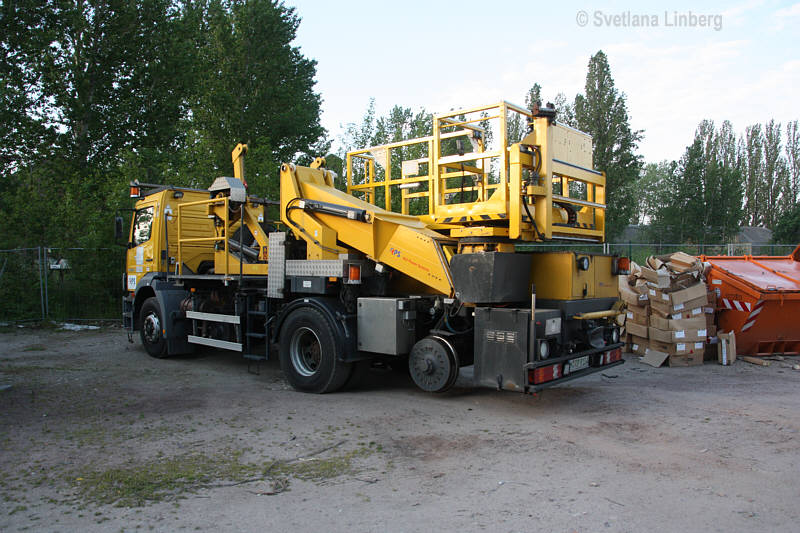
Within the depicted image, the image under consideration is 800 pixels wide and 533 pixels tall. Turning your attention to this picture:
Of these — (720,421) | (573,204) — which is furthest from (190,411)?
(720,421)

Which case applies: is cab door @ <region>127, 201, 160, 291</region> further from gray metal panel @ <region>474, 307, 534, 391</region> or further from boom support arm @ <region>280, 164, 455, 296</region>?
gray metal panel @ <region>474, 307, 534, 391</region>

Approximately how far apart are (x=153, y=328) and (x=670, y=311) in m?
8.99

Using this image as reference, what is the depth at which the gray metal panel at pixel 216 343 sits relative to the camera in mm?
8289

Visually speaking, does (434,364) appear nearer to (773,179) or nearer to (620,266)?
(620,266)

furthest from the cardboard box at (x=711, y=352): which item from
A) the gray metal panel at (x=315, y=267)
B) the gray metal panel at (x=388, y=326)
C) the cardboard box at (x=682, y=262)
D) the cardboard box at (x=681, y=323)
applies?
the gray metal panel at (x=315, y=267)

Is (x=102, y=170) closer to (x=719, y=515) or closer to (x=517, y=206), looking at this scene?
(x=517, y=206)

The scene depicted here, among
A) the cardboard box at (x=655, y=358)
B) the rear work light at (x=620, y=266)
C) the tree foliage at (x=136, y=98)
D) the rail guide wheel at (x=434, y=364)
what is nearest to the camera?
the rail guide wheel at (x=434, y=364)

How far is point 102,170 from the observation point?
23.3 metres

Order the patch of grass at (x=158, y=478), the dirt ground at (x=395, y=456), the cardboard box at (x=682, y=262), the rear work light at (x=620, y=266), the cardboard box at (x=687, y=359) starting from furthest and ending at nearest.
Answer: the cardboard box at (x=682, y=262)
the cardboard box at (x=687, y=359)
the rear work light at (x=620, y=266)
the patch of grass at (x=158, y=478)
the dirt ground at (x=395, y=456)

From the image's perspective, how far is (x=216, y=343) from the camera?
8.62m

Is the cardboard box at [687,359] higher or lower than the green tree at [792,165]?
lower

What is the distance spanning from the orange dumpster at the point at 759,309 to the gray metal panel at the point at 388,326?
21.6 feet

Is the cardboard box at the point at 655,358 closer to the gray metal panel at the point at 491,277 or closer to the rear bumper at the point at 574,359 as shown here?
the rear bumper at the point at 574,359

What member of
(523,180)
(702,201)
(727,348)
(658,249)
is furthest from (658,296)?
(702,201)
